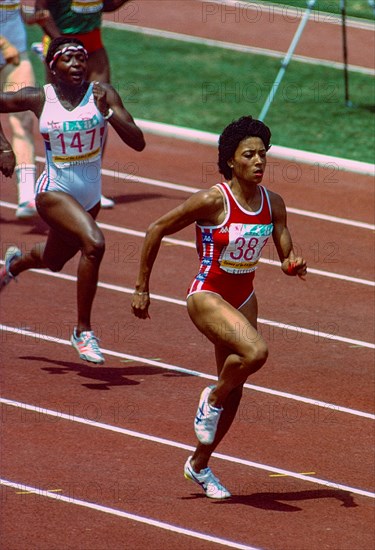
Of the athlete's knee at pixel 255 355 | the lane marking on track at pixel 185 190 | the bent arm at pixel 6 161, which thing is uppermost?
the bent arm at pixel 6 161

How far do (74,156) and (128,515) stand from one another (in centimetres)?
337

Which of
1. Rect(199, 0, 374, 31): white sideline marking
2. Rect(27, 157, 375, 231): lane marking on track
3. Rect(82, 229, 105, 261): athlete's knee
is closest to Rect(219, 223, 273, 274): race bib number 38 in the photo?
Rect(82, 229, 105, 261): athlete's knee

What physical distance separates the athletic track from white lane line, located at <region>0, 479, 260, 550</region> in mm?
11

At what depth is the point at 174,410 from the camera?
33.5ft

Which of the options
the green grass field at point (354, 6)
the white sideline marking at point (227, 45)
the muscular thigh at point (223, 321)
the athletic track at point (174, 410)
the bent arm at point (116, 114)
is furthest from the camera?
the white sideline marking at point (227, 45)

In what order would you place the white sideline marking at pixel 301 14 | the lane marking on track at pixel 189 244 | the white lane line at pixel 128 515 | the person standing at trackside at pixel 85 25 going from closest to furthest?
the white lane line at pixel 128 515 → the lane marking on track at pixel 189 244 → the person standing at trackside at pixel 85 25 → the white sideline marking at pixel 301 14

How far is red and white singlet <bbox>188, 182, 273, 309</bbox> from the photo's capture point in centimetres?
851

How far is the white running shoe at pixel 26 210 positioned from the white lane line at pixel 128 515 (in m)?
6.02

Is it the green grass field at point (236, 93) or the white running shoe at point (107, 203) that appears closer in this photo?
the white running shoe at point (107, 203)

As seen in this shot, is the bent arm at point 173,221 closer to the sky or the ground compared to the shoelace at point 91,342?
closer to the sky

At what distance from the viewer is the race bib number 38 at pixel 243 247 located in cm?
850

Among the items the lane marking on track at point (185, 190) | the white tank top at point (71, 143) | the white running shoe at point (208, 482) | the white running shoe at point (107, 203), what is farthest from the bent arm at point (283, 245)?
the white running shoe at point (107, 203)

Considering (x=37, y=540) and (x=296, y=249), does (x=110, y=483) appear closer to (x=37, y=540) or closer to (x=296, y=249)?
(x=37, y=540)

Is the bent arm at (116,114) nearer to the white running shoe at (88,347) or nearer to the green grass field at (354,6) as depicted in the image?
the white running shoe at (88,347)
